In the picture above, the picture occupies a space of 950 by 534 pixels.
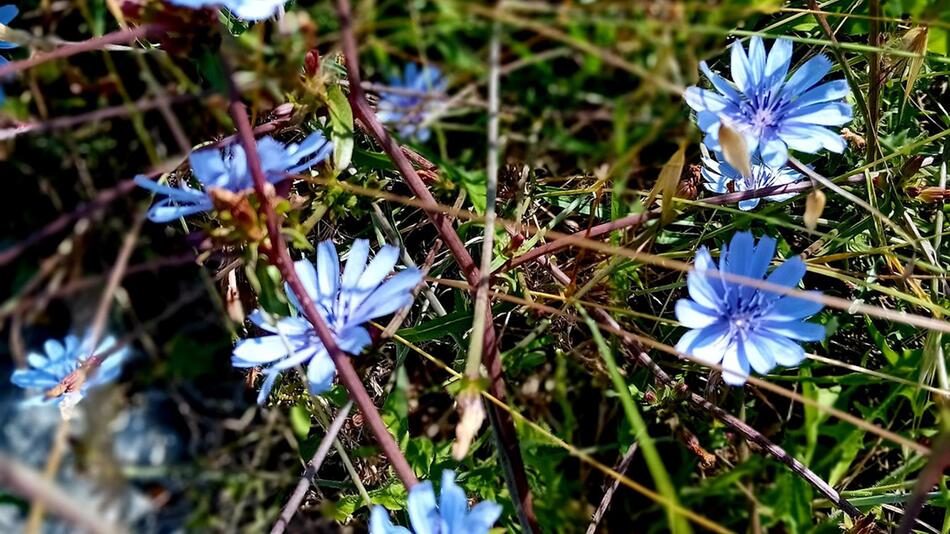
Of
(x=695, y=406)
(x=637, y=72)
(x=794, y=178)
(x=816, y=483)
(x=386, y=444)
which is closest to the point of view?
(x=637, y=72)

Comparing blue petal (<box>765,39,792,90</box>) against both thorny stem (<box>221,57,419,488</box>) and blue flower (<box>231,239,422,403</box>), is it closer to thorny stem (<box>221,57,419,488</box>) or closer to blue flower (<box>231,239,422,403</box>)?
blue flower (<box>231,239,422,403</box>)

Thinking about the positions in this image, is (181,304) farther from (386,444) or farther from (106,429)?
(386,444)

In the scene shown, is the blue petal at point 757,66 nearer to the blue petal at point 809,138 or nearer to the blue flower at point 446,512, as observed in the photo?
the blue petal at point 809,138

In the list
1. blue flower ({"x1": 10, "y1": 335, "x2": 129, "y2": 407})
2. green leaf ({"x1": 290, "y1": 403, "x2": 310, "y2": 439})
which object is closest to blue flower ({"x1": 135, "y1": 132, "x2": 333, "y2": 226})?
blue flower ({"x1": 10, "y1": 335, "x2": 129, "y2": 407})

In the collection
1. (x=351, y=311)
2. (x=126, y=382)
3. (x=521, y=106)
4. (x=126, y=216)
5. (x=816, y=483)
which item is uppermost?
(x=521, y=106)

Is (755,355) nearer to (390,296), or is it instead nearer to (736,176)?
(736,176)

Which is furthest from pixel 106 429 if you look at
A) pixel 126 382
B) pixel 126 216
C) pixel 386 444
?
pixel 386 444
